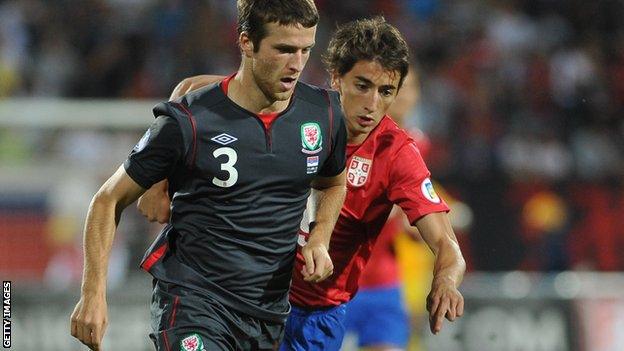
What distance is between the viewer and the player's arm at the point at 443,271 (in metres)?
4.35

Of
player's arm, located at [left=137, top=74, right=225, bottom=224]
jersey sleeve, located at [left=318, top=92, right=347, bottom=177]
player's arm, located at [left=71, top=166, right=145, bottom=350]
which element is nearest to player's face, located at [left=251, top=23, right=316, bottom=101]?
jersey sleeve, located at [left=318, top=92, right=347, bottom=177]

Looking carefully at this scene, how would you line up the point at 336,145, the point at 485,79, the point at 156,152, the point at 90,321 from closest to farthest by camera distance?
the point at 90,321 → the point at 156,152 → the point at 336,145 → the point at 485,79

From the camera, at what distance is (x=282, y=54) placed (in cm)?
434

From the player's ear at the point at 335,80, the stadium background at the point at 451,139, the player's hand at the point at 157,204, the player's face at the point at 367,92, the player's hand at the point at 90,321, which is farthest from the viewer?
the stadium background at the point at 451,139

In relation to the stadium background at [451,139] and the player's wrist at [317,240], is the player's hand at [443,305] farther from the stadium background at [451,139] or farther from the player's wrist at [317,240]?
the stadium background at [451,139]

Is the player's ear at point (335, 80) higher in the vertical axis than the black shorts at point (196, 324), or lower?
higher

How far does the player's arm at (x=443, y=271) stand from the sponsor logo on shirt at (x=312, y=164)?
55 cm

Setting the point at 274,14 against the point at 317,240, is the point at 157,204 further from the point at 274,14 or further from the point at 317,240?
the point at 274,14

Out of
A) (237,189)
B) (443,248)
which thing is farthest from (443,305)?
(237,189)

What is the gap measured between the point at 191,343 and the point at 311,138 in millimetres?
879

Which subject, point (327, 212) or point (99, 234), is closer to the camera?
point (99, 234)

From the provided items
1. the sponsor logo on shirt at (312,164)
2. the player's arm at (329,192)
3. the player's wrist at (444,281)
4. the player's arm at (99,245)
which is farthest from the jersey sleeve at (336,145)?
the player's arm at (99,245)

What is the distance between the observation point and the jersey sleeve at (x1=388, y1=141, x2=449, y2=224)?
15.8ft

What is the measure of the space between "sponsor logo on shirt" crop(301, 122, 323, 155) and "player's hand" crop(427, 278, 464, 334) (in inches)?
27.1
